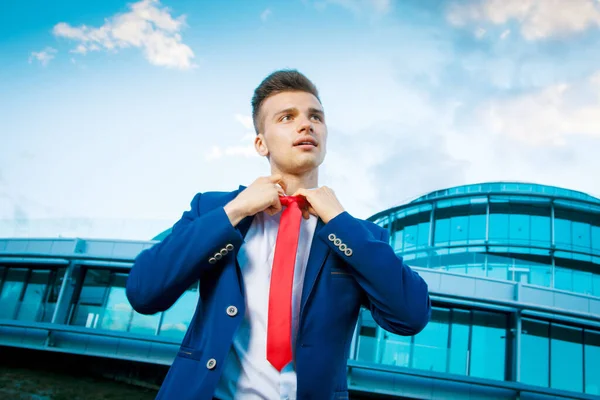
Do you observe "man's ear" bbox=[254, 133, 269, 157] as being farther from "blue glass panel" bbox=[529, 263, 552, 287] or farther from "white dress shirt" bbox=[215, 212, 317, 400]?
"blue glass panel" bbox=[529, 263, 552, 287]

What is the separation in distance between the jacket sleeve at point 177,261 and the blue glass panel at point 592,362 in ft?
47.6

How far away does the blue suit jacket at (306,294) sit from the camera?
1354mm

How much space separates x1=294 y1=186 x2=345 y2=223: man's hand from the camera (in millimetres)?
1582

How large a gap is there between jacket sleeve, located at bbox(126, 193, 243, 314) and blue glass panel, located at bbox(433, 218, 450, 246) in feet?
70.5

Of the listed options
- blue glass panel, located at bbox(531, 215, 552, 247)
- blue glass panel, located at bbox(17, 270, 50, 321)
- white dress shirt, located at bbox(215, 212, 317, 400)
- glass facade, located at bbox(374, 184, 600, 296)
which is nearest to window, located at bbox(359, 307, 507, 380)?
glass facade, located at bbox(374, 184, 600, 296)

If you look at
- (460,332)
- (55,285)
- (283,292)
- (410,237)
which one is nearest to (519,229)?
(410,237)

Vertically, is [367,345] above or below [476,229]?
below

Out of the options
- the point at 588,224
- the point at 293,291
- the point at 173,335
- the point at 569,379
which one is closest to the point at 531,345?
the point at 569,379

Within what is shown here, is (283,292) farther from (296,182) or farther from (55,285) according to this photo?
(55,285)

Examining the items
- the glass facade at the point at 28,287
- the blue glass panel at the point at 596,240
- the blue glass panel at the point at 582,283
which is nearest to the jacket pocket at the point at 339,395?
the glass facade at the point at 28,287

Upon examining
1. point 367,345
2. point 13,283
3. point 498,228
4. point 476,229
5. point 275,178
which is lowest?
point 367,345

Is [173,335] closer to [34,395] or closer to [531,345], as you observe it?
[34,395]

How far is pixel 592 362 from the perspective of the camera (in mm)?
12906

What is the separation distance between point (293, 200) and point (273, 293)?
389 mm
